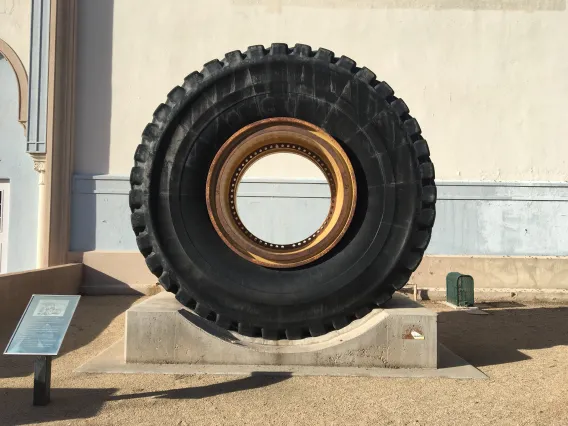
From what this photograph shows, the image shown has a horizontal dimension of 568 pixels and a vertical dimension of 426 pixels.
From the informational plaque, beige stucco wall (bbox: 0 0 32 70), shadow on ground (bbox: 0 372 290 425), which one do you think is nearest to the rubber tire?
shadow on ground (bbox: 0 372 290 425)

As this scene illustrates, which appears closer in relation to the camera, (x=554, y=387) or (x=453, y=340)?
(x=554, y=387)

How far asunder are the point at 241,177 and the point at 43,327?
6.54ft

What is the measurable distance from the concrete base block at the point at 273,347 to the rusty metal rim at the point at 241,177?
755 mm

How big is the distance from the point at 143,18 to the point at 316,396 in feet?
30.4

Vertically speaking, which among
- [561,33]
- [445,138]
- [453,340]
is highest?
[561,33]

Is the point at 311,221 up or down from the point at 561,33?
down

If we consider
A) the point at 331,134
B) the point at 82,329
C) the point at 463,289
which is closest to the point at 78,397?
the point at 331,134

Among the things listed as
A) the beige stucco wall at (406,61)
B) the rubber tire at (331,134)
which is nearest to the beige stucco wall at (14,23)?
the beige stucco wall at (406,61)

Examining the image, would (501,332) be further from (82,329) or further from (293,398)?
A: (82,329)

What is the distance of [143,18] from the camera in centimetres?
1014

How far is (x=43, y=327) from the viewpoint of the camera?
3.50m

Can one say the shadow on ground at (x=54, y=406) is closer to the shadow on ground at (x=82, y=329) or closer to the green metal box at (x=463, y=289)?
the shadow on ground at (x=82, y=329)

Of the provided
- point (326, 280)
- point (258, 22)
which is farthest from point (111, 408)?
point (258, 22)

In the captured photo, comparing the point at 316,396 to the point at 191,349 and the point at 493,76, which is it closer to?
the point at 191,349
